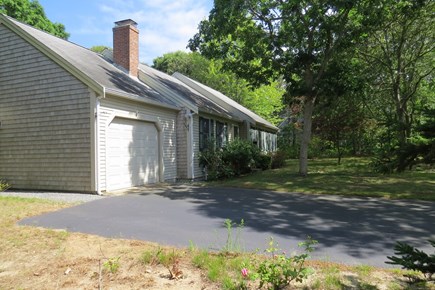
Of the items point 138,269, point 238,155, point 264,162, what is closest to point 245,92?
point 264,162

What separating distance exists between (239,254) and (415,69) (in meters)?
22.8

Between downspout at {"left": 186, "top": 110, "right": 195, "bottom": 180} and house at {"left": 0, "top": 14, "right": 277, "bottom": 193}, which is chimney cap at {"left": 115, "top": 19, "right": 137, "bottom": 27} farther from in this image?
downspout at {"left": 186, "top": 110, "right": 195, "bottom": 180}

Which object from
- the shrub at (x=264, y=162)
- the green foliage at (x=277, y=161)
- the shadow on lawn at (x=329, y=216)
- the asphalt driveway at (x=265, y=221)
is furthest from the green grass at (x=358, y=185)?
the green foliage at (x=277, y=161)

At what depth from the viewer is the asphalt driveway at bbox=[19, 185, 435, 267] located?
17.6 feet

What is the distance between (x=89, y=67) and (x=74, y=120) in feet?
7.26

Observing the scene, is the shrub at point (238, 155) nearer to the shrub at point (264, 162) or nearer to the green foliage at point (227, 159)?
the green foliage at point (227, 159)

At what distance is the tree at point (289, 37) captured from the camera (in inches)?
544

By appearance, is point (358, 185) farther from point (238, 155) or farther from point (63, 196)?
point (63, 196)

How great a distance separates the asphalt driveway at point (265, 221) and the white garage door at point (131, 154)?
5.29 feet

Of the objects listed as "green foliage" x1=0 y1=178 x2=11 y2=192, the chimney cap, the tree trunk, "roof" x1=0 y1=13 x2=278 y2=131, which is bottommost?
"green foliage" x1=0 y1=178 x2=11 y2=192

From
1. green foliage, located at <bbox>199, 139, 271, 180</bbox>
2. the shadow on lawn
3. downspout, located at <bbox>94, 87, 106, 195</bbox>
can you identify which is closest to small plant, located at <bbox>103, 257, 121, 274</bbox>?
the shadow on lawn

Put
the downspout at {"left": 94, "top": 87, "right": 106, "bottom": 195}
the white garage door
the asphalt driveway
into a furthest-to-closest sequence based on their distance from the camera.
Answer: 1. the white garage door
2. the downspout at {"left": 94, "top": 87, "right": 106, "bottom": 195}
3. the asphalt driveway

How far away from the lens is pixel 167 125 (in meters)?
14.2

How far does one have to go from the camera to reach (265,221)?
6973mm
